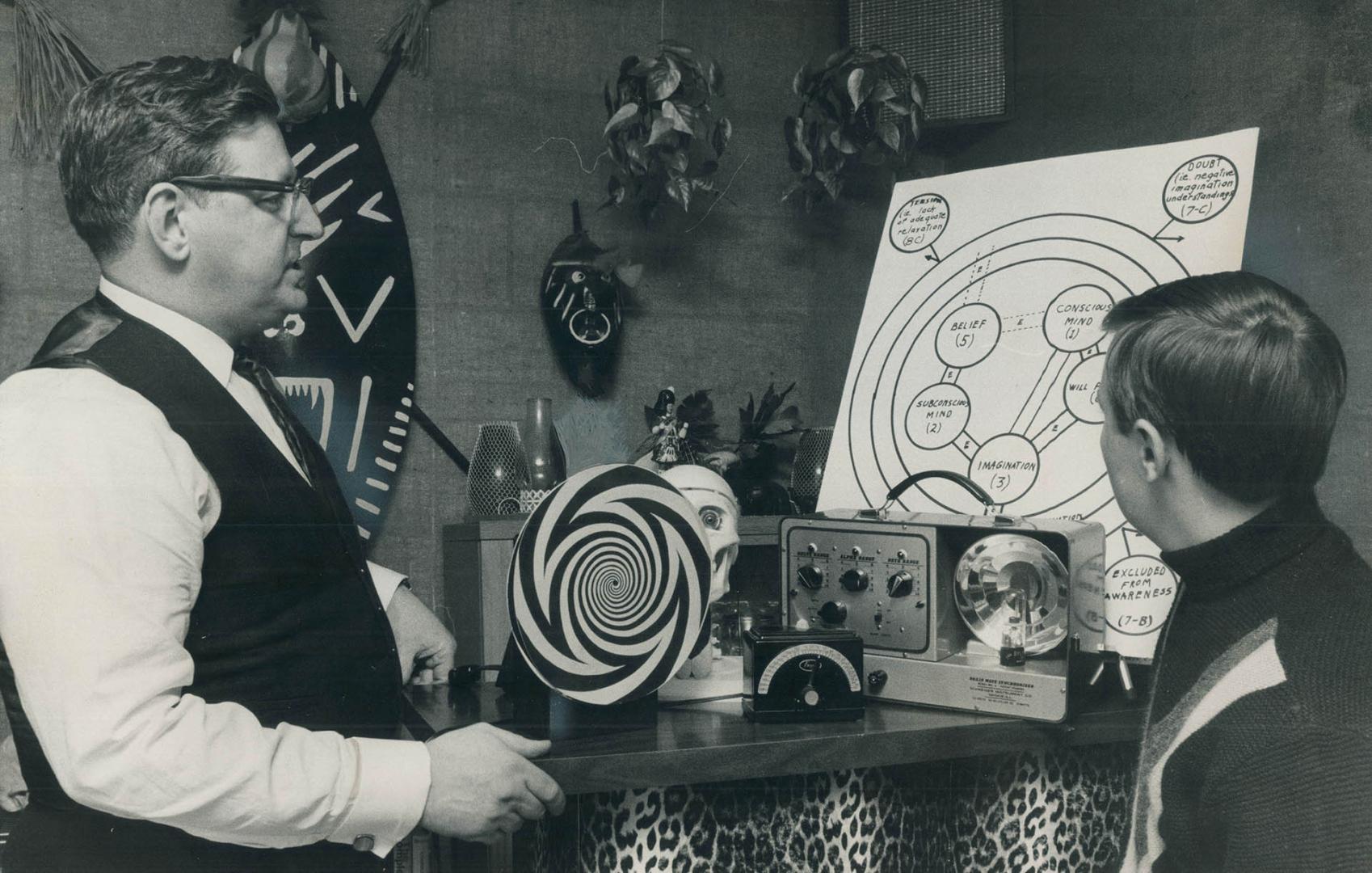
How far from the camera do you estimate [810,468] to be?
2.35m

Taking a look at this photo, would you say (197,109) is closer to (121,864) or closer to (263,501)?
(263,501)

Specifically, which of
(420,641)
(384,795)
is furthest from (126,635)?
(420,641)

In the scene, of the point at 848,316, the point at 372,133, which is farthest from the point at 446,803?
the point at 848,316

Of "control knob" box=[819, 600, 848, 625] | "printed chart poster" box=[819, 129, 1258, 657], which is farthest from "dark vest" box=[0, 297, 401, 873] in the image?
"printed chart poster" box=[819, 129, 1258, 657]

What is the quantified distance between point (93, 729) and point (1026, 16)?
7.26ft

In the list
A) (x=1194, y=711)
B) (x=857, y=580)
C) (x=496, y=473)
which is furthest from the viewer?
(x=496, y=473)

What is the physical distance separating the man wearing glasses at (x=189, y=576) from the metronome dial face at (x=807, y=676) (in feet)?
1.10

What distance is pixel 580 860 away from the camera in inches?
57.9

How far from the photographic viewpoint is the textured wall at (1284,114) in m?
1.75

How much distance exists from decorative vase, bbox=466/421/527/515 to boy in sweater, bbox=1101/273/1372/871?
45.5 inches

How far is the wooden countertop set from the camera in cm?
138

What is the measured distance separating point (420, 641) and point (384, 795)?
1.92 feet

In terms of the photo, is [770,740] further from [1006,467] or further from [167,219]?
[167,219]

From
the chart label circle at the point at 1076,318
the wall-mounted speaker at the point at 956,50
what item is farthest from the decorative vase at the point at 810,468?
the wall-mounted speaker at the point at 956,50
